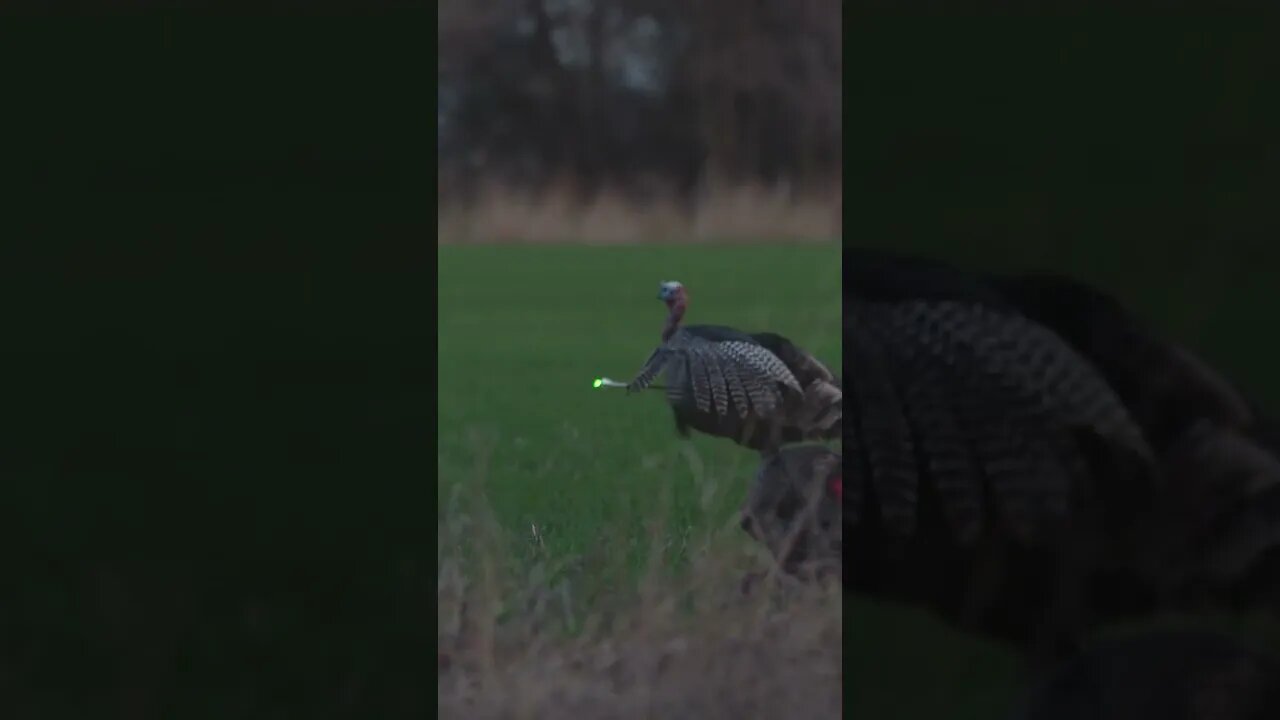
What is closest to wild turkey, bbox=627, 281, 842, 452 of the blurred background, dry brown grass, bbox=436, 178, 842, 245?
dry brown grass, bbox=436, 178, 842, 245

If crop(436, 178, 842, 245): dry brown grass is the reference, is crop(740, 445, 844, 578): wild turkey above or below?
below

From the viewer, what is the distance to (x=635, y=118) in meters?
3.73

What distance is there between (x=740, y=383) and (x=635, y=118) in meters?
0.76

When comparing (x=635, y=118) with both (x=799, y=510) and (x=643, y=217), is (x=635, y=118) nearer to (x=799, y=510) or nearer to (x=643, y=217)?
(x=643, y=217)

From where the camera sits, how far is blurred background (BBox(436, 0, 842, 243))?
3.69 m
